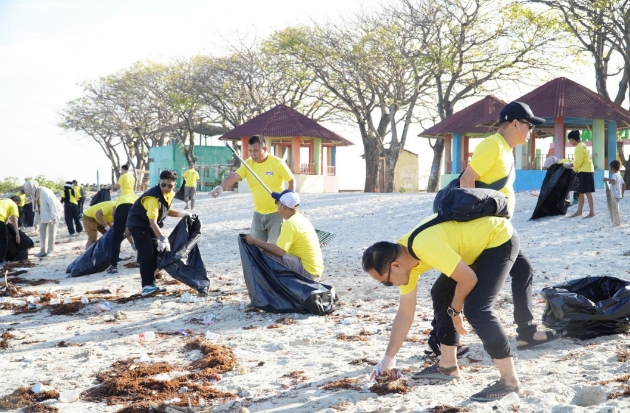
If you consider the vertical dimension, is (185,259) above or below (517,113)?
below

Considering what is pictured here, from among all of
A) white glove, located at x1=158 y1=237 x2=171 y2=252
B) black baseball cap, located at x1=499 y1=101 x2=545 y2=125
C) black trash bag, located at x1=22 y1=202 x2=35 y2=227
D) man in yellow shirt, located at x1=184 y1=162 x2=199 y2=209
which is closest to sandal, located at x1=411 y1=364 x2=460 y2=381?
black baseball cap, located at x1=499 y1=101 x2=545 y2=125

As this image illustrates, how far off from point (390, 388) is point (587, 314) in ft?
5.91

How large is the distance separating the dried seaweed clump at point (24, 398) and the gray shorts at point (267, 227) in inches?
129

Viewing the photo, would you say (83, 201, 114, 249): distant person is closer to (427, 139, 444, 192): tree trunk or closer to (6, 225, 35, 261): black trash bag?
(6, 225, 35, 261): black trash bag

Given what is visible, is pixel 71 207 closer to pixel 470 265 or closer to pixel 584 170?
pixel 584 170

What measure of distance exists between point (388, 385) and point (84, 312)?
4537 mm

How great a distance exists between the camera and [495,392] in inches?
149

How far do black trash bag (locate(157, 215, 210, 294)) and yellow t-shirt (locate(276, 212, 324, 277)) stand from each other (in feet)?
5.28

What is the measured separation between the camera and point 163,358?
5.45m

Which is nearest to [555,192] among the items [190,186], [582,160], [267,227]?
[582,160]

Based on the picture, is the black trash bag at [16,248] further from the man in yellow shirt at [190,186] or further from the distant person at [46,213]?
the man in yellow shirt at [190,186]

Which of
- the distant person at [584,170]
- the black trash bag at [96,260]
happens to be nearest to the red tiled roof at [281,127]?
the distant person at [584,170]

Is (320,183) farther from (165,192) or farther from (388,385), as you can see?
(388,385)

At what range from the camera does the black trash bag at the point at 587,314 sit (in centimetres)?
503
